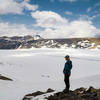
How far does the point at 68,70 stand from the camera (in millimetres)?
13336

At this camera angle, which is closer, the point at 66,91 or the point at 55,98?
the point at 55,98

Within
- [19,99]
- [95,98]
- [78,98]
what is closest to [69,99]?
[78,98]

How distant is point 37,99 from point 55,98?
5.67ft

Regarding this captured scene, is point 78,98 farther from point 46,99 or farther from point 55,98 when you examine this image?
point 46,99

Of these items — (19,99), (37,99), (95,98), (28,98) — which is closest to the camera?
(95,98)

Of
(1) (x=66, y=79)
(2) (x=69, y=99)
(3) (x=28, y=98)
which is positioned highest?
(1) (x=66, y=79)

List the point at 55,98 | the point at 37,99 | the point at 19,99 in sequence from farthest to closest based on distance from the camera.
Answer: the point at 19,99
the point at 37,99
the point at 55,98

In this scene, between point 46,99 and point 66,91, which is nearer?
point 46,99

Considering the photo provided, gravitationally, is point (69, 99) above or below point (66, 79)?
below

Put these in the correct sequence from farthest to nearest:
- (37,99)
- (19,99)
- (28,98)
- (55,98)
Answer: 1. (19,99)
2. (28,98)
3. (37,99)
4. (55,98)

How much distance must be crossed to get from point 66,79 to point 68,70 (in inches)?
32.0

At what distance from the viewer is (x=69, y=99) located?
36.8 ft

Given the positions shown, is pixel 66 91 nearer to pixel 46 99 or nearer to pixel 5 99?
pixel 46 99

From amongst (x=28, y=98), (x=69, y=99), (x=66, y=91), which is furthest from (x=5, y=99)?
(x=69, y=99)
